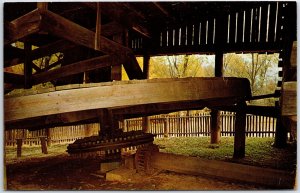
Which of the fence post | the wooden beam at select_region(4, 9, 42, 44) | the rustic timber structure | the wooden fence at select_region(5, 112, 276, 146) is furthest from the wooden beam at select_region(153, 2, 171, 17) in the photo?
the fence post

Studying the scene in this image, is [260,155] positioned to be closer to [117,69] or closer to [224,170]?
[224,170]

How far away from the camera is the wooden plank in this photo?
12.9ft

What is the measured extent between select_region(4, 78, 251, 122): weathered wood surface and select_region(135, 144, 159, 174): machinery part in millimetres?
1435

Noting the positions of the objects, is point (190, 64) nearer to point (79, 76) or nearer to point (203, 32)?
point (203, 32)

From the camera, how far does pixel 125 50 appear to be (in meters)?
5.56

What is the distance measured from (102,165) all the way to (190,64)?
1507 cm

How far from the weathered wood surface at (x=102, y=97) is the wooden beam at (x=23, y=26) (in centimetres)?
88

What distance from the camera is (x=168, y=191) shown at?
3.92 metres

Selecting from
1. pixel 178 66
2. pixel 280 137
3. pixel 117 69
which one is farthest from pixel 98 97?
pixel 178 66

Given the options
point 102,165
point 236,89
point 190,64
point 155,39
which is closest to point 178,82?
point 236,89

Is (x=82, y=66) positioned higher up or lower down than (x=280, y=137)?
higher up

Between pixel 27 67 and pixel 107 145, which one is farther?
pixel 27 67

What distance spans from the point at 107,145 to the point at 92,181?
908mm

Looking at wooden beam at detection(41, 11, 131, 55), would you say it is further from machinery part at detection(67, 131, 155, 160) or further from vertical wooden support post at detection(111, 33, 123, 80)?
machinery part at detection(67, 131, 155, 160)
